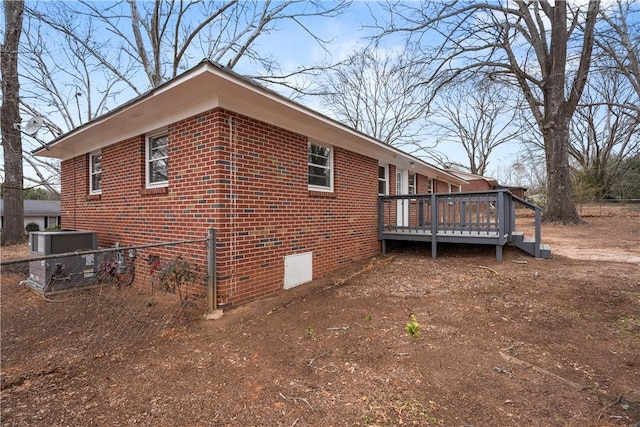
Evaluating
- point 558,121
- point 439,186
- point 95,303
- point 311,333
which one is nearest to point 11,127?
point 95,303

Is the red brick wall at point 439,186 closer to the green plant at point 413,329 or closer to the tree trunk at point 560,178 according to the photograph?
the tree trunk at point 560,178

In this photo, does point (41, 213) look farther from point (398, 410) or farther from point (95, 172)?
point (398, 410)

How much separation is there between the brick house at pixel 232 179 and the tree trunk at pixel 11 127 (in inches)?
188

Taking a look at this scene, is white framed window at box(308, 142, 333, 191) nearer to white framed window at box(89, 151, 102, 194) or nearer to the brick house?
the brick house

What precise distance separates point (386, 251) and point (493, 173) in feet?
169

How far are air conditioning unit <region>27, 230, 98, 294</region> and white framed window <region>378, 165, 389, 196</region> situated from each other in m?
6.99

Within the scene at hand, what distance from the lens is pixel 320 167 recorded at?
6.50 meters

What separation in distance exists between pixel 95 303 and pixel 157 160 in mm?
2596

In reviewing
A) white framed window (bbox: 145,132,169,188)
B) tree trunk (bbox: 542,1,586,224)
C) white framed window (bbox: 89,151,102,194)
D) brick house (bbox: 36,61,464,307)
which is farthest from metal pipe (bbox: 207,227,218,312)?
tree trunk (bbox: 542,1,586,224)

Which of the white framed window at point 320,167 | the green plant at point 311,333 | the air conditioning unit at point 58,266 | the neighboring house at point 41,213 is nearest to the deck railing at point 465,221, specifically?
Result: the white framed window at point 320,167

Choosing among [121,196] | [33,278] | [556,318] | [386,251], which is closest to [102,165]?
[121,196]

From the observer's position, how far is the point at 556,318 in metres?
3.92

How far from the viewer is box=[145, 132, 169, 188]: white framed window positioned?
5.59 meters

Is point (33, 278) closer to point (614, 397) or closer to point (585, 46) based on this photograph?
point (614, 397)
